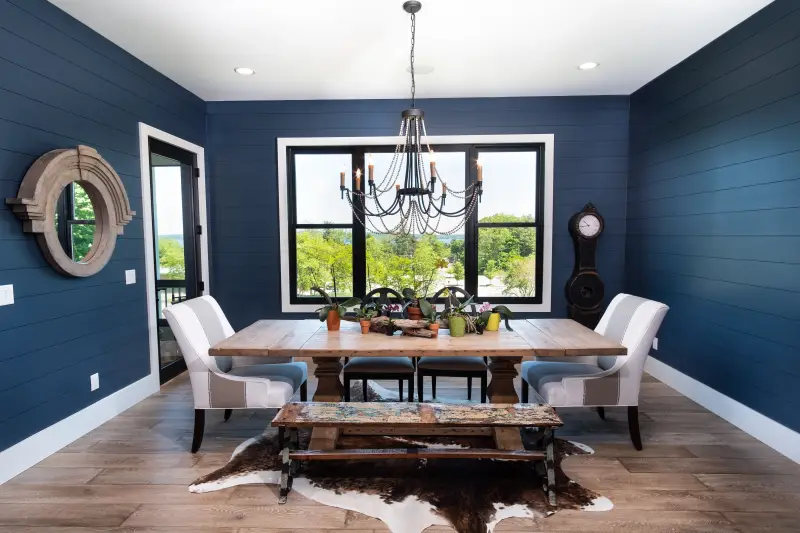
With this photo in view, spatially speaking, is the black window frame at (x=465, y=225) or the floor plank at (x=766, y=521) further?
the black window frame at (x=465, y=225)

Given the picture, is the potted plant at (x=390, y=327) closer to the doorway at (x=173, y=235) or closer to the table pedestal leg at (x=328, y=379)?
the table pedestal leg at (x=328, y=379)

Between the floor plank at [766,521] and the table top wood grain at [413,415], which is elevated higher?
the table top wood grain at [413,415]

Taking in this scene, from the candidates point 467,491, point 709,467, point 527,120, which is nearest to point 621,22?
point 527,120

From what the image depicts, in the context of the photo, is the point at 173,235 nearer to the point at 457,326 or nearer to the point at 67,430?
the point at 67,430

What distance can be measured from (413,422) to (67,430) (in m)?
2.23

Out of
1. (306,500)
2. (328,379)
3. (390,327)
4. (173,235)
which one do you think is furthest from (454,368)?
(173,235)

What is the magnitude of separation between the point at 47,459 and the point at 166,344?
170 centimetres

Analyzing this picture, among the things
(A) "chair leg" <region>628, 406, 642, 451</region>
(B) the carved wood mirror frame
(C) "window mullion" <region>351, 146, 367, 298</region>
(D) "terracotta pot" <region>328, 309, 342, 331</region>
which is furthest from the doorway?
(A) "chair leg" <region>628, 406, 642, 451</region>

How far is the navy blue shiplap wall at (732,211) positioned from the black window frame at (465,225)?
97 cm

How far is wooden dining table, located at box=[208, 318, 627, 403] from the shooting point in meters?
2.37

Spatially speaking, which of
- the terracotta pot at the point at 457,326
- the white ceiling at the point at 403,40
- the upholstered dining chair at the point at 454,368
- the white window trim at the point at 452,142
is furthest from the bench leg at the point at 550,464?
the white window trim at the point at 452,142

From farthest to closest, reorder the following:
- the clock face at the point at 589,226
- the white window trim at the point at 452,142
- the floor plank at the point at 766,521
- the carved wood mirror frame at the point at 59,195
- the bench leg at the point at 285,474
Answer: the white window trim at the point at 452,142 < the clock face at the point at 589,226 < the carved wood mirror frame at the point at 59,195 < the bench leg at the point at 285,474 < the floor plank at the point at 766,521

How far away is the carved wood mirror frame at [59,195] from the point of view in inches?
95.4

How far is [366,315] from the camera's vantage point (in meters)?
2.86
